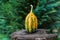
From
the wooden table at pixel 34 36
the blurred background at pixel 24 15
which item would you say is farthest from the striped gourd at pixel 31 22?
the blurred background at pixel 24 15

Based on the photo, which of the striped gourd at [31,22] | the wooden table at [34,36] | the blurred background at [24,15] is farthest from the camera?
the blurred background at [24,15]

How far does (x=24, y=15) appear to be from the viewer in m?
3.74

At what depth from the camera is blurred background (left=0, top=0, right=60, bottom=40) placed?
367 centimetres

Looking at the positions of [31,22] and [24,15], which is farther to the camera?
[24,15]

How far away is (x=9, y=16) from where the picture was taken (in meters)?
3.73

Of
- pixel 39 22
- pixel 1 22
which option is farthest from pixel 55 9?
pixel 1 22

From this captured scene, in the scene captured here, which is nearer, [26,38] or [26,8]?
[26,38]

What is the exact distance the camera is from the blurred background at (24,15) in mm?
3674

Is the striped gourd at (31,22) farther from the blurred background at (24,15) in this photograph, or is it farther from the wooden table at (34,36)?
the blurred background at (24,15)

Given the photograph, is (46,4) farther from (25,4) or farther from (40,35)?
(40,35)

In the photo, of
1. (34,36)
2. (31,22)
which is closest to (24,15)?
(31,22)

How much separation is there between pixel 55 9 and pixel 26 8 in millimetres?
573

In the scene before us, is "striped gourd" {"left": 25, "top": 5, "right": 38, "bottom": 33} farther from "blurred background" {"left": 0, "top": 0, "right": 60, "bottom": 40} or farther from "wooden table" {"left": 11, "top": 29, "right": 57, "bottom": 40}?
"blurred background" {"left": 0, "top": 0, "right": 60, "bottom": 40}

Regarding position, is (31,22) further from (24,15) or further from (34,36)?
(24,15)
